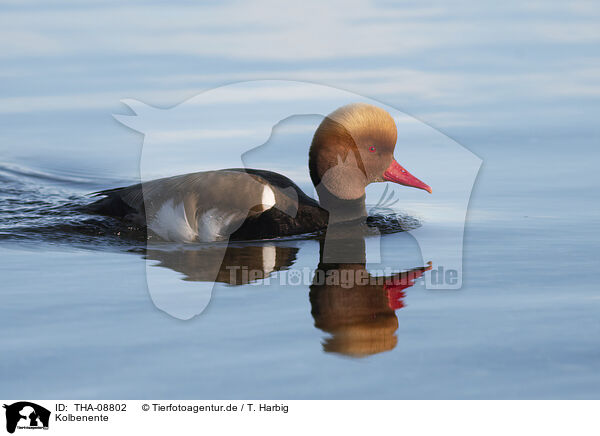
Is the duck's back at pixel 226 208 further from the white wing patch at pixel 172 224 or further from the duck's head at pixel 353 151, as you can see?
the duck's head at pixel 353 151

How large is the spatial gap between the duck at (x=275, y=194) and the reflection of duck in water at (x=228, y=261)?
8.7 inches

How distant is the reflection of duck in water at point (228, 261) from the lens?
189 inches

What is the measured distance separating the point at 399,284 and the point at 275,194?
1.41 metres

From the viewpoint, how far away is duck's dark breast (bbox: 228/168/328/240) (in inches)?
223

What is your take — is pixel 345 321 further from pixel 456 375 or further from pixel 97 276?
pixel 97 276

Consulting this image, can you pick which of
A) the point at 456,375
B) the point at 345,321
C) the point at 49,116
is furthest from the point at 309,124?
the point at 456,375

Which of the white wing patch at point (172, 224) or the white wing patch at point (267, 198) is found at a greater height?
the white wing patch at point (267, 198)

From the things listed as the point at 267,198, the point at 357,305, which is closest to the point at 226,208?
the point at 267,198

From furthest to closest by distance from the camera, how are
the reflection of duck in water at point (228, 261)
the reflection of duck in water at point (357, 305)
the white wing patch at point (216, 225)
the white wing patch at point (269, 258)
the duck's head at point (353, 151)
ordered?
the duck's head at point (353, 151)
the white wing patch at point (216, 225)
the white wing patch at point (269, 258)
the reflection of duck in water at point (228, 261)
the reflection of duck in water at point (357, 305)
